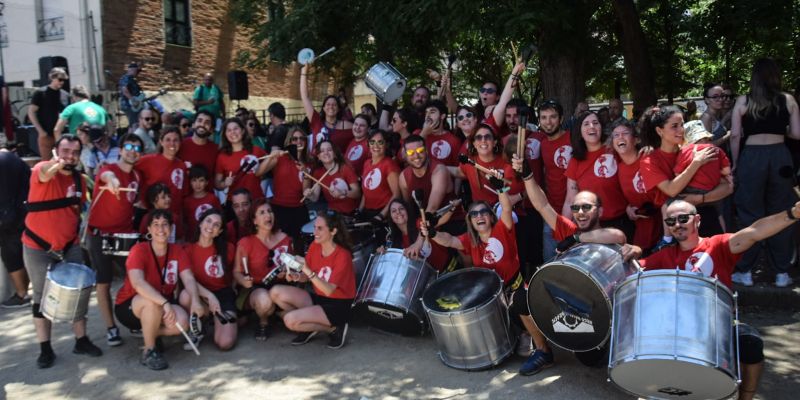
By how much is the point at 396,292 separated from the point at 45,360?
2926 millimetres

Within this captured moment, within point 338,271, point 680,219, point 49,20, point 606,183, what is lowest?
point 338,271

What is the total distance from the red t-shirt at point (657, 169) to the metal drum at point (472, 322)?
1.34m

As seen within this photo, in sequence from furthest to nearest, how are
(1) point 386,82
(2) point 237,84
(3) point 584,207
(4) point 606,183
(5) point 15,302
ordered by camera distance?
(2) point 237,84 → (1) point 386,82 → (5) point 15,302 → (4) point 606,183 → (3) point 584,207

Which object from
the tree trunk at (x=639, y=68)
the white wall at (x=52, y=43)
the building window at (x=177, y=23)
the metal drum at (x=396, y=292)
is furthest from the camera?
the building window at (x=177, y=23)

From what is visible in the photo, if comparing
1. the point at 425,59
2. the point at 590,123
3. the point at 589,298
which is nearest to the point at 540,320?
the point at 589,298

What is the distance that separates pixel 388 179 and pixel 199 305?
83.1 inches

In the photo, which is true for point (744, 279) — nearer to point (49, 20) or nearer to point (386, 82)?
point (386, 82)

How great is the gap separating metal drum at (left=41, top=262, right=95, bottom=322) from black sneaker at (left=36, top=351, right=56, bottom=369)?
35 centimetres

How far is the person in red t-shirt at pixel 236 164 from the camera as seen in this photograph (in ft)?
23.0

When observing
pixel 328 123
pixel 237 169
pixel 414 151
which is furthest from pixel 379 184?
pixel 328 123

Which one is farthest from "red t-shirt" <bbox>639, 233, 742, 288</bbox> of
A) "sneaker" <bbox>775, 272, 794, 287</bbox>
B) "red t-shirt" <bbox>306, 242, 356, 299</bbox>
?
"red t-shirt" <bbox>306, 242, 356, 299</bbox>

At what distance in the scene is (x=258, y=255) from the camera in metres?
6.20

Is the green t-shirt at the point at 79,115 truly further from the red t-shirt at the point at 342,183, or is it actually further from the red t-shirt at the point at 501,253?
the red t-shirt at the point at 501,253

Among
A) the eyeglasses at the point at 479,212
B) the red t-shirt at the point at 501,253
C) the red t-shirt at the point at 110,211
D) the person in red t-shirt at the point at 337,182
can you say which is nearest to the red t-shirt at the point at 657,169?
the red t-shirt at the point at 501,253
